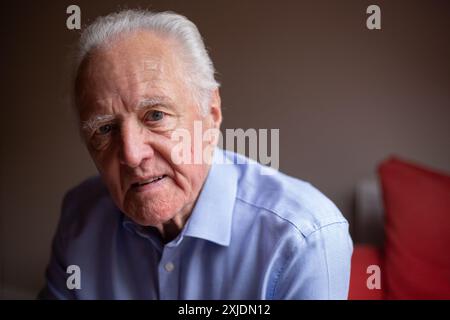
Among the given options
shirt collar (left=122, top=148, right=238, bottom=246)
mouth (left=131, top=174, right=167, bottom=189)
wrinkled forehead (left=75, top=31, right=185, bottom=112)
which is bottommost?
shirt collar (left=122, top=148, right=238, bottom=246)

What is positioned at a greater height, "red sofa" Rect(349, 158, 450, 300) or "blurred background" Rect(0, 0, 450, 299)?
"blurred background" Rect(0, 0, 450, 299)

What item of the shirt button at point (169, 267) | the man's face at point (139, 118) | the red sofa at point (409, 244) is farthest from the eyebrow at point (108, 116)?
the red sofa at point (409, 244)

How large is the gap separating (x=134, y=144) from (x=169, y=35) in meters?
0.16

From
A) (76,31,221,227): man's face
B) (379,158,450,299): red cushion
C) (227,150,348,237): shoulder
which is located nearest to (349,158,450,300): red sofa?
(379,158,450,299): red cushion

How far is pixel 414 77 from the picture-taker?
2.23ft

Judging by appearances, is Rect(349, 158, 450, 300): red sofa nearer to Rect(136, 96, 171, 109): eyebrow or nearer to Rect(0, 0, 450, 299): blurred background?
Rect(0, 0, 450, 299): blurred background

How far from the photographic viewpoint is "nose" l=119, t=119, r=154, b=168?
0.59m

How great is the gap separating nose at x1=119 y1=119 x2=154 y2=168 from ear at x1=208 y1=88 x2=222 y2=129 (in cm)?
12

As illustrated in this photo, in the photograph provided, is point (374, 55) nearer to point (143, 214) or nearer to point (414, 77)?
point (414, 77)

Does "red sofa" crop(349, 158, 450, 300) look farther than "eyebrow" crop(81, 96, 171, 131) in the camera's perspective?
Yes

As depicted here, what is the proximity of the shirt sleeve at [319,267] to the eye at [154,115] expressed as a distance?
271mm

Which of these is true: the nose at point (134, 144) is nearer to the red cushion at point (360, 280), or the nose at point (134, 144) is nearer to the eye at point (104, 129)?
the eye at point (104, 129)
